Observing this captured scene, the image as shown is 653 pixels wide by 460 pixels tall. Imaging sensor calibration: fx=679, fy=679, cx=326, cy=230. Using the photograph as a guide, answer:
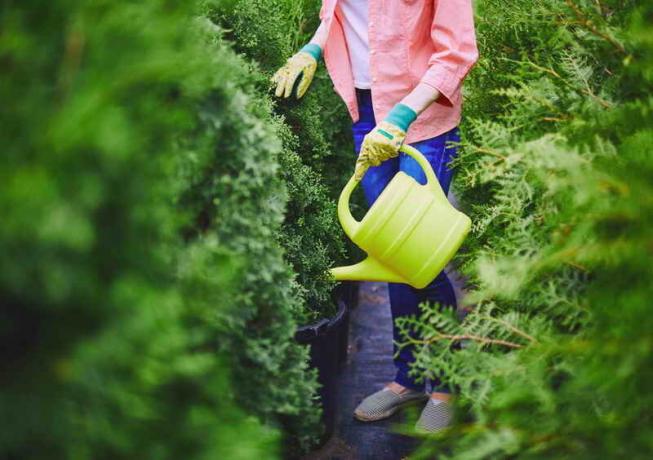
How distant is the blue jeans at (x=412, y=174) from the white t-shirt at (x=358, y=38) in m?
0.06

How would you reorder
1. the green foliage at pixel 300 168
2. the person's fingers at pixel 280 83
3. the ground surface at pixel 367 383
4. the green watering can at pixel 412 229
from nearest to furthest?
the green watering can at pixel 412 229, the green foliage at pixel 300 168, the person's fingers at pixel 280 83, the ground surface at pixel 367 383

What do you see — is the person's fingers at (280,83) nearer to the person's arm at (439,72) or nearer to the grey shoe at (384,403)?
the person's arm at (439,72)

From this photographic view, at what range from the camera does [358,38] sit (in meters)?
Result: 2.93

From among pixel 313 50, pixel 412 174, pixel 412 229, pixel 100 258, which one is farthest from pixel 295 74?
pixel 100 258

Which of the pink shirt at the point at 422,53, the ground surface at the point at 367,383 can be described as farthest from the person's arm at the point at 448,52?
the ground surface at the point at 367,383

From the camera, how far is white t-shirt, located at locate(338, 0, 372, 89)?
2867 millimetres

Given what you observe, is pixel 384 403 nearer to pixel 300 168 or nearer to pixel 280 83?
pixel 300 168

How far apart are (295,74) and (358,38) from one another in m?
0.34

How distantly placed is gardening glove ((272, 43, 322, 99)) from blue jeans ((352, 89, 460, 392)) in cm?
26

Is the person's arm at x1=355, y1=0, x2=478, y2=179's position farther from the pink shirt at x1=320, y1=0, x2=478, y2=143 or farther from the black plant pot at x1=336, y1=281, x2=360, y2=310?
the black plant pot at x1=336, y1=281, x2=360, y2=310

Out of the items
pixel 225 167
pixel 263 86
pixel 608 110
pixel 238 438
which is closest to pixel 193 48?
pixel 225 167

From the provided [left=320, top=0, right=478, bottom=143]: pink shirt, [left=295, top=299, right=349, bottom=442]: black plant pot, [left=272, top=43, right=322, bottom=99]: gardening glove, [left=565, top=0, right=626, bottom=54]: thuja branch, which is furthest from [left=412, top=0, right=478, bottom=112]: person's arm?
[left=295, top=299, right=349, bottom=442]: black plant pot

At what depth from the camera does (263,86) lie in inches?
107

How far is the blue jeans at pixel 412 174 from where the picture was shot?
2.80m
